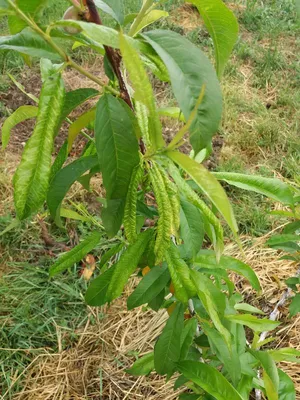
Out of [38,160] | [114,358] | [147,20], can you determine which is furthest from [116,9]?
[114,358]

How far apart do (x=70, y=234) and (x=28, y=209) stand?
5.43ft

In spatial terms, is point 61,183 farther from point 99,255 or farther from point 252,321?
point 99,255

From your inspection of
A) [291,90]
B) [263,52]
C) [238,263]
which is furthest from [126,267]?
[263,52]

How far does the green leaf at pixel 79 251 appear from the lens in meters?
1.09

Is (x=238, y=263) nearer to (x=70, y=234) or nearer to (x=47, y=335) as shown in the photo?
(x=47, y=335)

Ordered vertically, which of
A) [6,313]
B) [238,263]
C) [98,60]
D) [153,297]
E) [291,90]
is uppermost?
[238,263]

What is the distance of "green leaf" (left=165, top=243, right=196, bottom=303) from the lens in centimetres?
88

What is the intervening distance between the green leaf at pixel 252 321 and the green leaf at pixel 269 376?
0.22 ft

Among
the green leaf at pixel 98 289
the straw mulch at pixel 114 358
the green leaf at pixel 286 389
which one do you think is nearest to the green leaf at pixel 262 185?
the green leaf at pixel 98 289

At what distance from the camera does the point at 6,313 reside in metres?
1.97

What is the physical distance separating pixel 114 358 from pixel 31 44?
4.58 ft

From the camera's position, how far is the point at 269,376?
1.04 meters

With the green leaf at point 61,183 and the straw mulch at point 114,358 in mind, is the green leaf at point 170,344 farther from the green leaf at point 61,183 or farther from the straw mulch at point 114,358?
the straw mulch at point 114,358

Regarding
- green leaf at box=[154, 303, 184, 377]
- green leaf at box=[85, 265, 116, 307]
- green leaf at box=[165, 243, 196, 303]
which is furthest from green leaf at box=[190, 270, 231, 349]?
green leaf at box=[85, 265, 116, 307]
